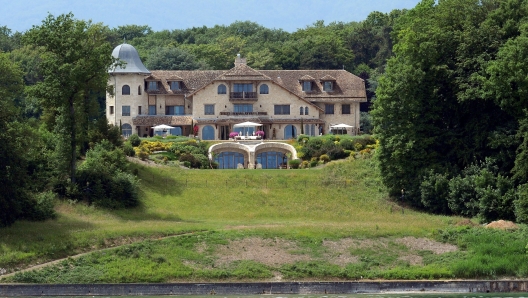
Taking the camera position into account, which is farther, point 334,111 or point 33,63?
point 33,63

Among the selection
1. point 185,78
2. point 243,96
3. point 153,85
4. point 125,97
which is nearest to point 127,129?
point 125,97

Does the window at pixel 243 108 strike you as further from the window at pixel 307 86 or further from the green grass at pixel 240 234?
the green grass at pixel 240 234

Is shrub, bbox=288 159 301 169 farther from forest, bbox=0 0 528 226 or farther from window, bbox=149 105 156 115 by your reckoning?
window, bbox=149 105 156 115

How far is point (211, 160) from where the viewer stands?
88.1m

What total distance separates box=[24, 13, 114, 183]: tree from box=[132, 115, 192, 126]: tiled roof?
3222 cm

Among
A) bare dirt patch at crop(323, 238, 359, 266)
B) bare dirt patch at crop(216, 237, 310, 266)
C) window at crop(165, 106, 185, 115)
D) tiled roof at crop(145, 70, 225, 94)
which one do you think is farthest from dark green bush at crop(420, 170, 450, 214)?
window at crop(165, 106, 185, 115)

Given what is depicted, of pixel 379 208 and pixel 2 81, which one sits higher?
pixel 2 81

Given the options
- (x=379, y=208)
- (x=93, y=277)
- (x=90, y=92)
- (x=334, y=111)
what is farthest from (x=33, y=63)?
(x=93, y=277)

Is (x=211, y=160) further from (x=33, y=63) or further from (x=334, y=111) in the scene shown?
(x=33, y=63)

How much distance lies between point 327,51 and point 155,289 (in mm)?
80725

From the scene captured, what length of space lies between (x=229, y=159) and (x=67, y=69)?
82.2 ft

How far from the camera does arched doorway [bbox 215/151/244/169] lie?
9138 cm

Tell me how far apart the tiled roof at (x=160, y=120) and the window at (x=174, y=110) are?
1343 millimetres

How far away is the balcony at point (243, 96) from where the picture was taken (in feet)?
339
